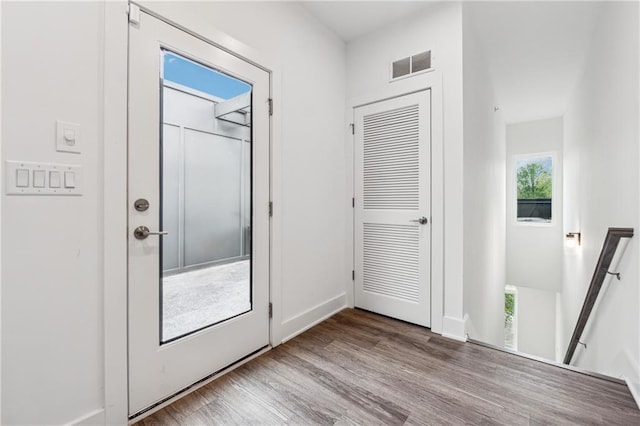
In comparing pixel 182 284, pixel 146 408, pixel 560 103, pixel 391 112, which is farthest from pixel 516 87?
pixel 146 408

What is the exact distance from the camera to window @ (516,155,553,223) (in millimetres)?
5898

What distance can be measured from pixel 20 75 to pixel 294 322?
2153 millimetres

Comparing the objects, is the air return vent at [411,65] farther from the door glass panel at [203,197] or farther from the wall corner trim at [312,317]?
the wall corner trim at [312,317]

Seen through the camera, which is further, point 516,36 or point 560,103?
point 560,103

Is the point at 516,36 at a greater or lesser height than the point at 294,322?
greater

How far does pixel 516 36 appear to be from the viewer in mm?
2959

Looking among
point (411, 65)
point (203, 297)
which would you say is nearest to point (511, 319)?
point (411, 65)

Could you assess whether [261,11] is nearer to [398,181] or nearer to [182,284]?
[398,181]

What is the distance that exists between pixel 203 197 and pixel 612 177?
9.94 ft

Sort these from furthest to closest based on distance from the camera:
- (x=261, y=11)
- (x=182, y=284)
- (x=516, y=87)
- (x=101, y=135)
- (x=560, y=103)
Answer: (x=560, y=103) < (x=516, y=87) < (x=261, y=11) < (x=182, y=284) < (x=101, y=135)

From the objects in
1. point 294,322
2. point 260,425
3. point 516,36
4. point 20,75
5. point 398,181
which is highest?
point 516,36

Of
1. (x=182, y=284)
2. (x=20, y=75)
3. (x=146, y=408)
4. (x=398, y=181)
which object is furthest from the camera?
(x=398, y=181)

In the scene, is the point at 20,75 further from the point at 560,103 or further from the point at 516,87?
the point at 560,103

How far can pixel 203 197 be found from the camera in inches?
69.6
